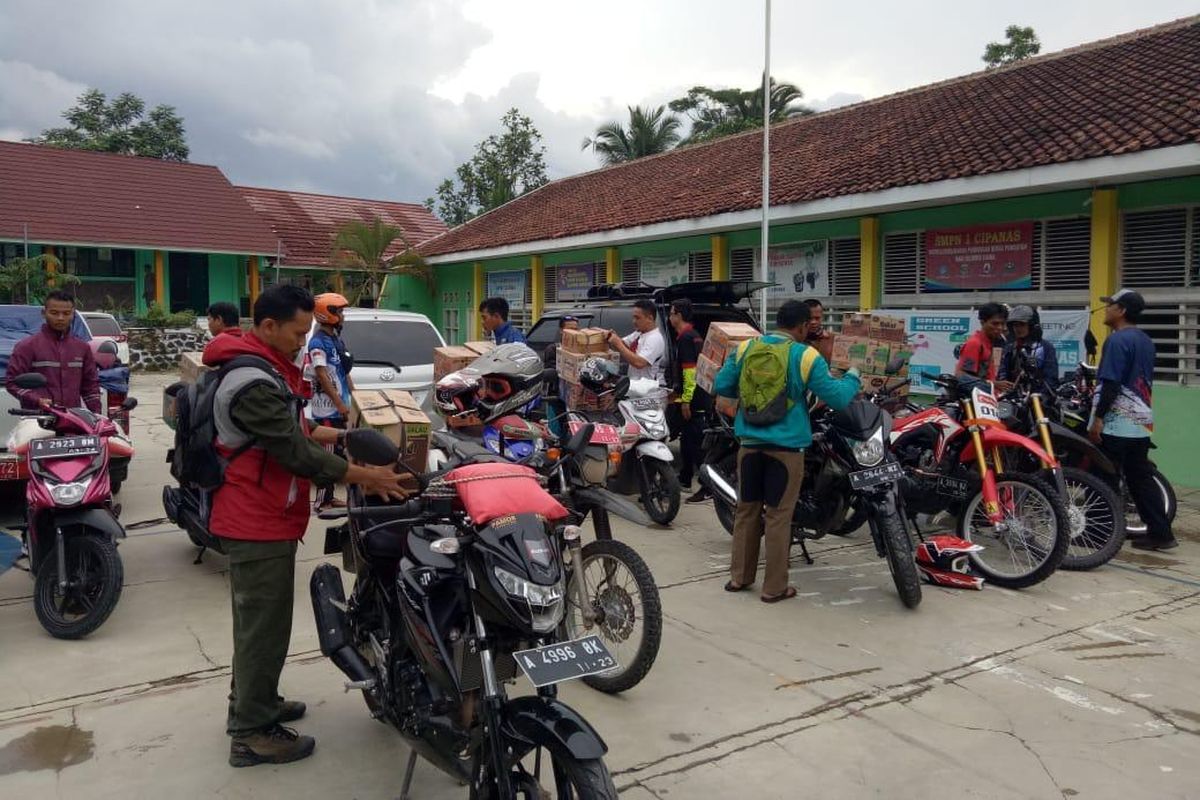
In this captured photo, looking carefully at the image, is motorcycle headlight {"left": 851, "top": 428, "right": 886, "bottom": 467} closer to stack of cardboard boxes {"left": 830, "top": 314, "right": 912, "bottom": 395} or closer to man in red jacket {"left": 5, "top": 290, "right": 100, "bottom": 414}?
stack of cardboard boxes {"left": 830, "top": 314, "right": 912, "bottom": 395}

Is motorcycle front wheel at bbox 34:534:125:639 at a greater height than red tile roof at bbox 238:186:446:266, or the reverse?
red tile roof at bbox 238:186:446:266

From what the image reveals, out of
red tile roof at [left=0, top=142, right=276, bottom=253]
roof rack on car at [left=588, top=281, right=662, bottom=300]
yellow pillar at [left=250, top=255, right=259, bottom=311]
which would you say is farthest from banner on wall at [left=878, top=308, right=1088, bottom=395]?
yellow pillar at [left=250, top=255, right=259, bottom=311]

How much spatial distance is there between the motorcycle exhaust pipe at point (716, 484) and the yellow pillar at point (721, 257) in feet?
27.0

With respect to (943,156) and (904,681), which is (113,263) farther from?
(904,681)

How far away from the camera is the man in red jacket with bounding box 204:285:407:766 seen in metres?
3.24

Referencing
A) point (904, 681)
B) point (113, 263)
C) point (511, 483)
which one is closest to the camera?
point (511, 483)

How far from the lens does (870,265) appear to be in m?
12.1

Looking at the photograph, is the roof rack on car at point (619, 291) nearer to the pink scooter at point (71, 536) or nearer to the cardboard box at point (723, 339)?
the cardboard box at point (723, 339)

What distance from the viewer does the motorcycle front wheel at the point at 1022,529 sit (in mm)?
5449

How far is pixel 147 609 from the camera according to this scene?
5.22 metres

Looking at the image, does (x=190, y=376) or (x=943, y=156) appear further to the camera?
(x=943, y=156)

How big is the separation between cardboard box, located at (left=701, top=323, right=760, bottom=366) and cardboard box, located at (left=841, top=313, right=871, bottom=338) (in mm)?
1126

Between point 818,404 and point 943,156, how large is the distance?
6584 millimetres

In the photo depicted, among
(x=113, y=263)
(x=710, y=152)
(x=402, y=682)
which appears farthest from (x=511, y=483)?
(x=113, y=263)
